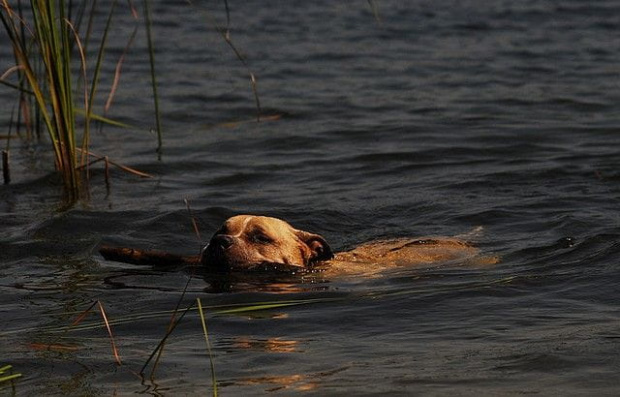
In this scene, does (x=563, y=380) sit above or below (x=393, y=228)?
above

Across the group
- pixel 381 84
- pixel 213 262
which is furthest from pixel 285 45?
pixel 213 262

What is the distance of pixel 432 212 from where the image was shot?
1037 centimetres

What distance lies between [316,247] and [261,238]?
1.35ft

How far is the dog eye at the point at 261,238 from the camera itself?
321 inches

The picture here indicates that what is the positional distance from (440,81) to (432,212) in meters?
6.46

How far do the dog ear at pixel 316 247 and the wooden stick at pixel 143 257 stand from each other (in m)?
0.74

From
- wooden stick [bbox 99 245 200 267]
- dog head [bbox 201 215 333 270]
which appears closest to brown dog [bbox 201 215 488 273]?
dog head [bbox 201 215 333 270]

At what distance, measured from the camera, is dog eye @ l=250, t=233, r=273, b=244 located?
26.7 ft

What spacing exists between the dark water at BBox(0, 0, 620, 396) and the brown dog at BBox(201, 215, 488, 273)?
0.24 m

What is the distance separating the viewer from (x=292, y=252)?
8281mm

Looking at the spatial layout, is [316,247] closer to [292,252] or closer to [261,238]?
[292,252]

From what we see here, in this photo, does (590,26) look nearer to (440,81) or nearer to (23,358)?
(440,81)

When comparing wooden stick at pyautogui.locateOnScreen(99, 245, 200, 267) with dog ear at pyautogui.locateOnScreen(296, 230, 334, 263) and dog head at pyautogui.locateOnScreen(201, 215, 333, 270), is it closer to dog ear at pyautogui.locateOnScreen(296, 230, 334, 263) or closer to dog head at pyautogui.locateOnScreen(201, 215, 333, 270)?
dog head at pyautogui.locateOnScreen(201, 215, 333, 270)

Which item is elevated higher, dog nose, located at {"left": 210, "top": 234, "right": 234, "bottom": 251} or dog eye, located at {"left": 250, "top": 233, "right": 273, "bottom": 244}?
dog nose, located at {"left": 210, "top": 234, "right": 234, "bottom": 251}
